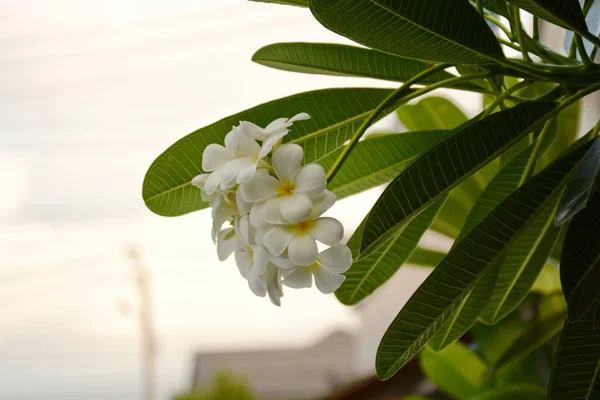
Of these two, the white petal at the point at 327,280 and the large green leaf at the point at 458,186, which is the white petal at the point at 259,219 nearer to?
the white petal at the point at 327,280

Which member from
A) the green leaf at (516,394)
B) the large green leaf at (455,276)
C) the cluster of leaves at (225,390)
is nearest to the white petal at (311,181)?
the large green leaf at (455,276)

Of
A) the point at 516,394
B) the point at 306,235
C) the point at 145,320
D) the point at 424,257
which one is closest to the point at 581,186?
the point at 306,235

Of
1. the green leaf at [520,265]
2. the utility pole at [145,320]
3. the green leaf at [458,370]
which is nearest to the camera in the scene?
the green leaf at [520,265]

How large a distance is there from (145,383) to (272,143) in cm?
373

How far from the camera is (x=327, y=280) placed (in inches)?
13.5

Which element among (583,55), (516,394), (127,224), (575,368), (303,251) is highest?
(127,224)

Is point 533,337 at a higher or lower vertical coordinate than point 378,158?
lower

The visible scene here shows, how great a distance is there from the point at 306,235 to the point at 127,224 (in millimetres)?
4024

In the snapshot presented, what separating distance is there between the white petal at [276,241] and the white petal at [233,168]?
0.03 meters

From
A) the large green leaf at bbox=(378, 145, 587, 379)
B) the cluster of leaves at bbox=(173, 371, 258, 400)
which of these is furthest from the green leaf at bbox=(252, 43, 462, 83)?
the cluster of leaves at bbox=(173, 371, 258, 400)

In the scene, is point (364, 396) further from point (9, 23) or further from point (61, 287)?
point (9, 23)

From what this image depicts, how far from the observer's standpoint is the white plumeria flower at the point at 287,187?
323mm

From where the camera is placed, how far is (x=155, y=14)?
405cm

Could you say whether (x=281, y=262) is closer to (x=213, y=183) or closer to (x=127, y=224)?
(x=213, y=183)
